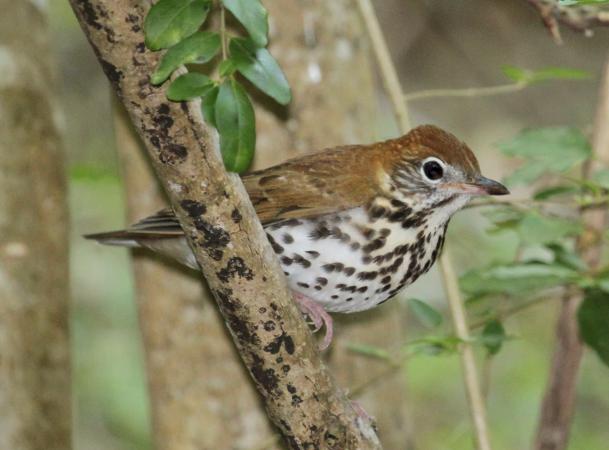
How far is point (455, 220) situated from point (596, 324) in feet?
10.3

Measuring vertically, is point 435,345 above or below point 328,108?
below

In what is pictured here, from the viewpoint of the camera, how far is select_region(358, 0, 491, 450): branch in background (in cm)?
377

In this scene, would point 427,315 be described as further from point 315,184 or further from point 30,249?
point 30,249

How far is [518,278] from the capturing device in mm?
3482

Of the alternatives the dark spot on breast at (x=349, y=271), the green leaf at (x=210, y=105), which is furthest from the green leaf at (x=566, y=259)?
the green leaf at (x=210, y=105)

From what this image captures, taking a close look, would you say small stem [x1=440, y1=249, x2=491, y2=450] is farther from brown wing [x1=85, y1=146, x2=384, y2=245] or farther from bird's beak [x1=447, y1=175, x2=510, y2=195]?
brown wing [x1=85, y1=146, x2=384, y2=245]

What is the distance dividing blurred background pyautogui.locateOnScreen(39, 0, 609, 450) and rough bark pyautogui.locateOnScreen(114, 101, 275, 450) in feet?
7.66

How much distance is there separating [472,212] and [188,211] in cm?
465

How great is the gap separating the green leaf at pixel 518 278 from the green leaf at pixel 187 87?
134cm

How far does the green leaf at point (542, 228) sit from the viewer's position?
11.0 ft

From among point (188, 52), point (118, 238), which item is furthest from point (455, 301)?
point (188, 52)

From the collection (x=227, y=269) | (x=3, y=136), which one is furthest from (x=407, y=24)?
(x=227, y=269)

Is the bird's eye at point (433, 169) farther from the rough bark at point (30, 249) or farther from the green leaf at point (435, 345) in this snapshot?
the rough bark at point (30, 249)

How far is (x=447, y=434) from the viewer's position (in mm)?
6934
